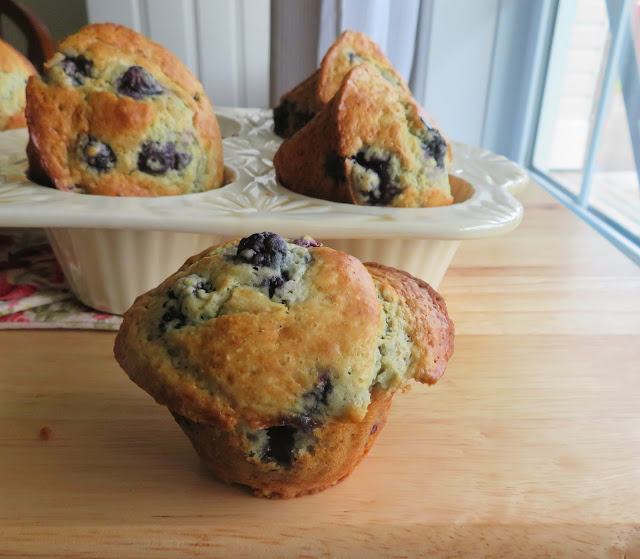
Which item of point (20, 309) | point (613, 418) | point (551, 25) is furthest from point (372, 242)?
point (551, 25)

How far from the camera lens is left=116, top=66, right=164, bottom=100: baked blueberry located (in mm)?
824

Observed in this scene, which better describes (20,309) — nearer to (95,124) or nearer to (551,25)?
(95,124)

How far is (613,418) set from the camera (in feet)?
2.19

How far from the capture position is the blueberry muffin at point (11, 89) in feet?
3.87

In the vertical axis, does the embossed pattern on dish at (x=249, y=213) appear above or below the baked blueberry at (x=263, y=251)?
below

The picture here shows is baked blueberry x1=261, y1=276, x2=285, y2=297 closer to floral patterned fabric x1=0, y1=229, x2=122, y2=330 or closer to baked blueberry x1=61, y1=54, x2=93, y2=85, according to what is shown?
floral patterned fabric x1=0, y1=229, x2=122, y2=330

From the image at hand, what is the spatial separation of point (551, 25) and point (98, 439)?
1.82 meters

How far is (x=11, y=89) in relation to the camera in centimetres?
121

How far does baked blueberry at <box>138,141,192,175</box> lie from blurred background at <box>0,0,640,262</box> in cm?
104

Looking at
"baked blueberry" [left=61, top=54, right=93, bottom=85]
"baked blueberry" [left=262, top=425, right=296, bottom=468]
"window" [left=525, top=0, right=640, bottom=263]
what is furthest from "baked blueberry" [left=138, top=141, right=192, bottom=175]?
"window" [left=525, top=0, right=640, bottom=263]

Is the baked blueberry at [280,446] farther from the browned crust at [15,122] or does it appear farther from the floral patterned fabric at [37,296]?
the browned crust at [15,122]

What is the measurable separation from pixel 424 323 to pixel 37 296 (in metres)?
0.61

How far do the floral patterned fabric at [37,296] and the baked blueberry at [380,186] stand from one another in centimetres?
40

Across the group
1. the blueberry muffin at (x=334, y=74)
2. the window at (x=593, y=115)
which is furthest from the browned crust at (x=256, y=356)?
the window at (x=593, y=115)
